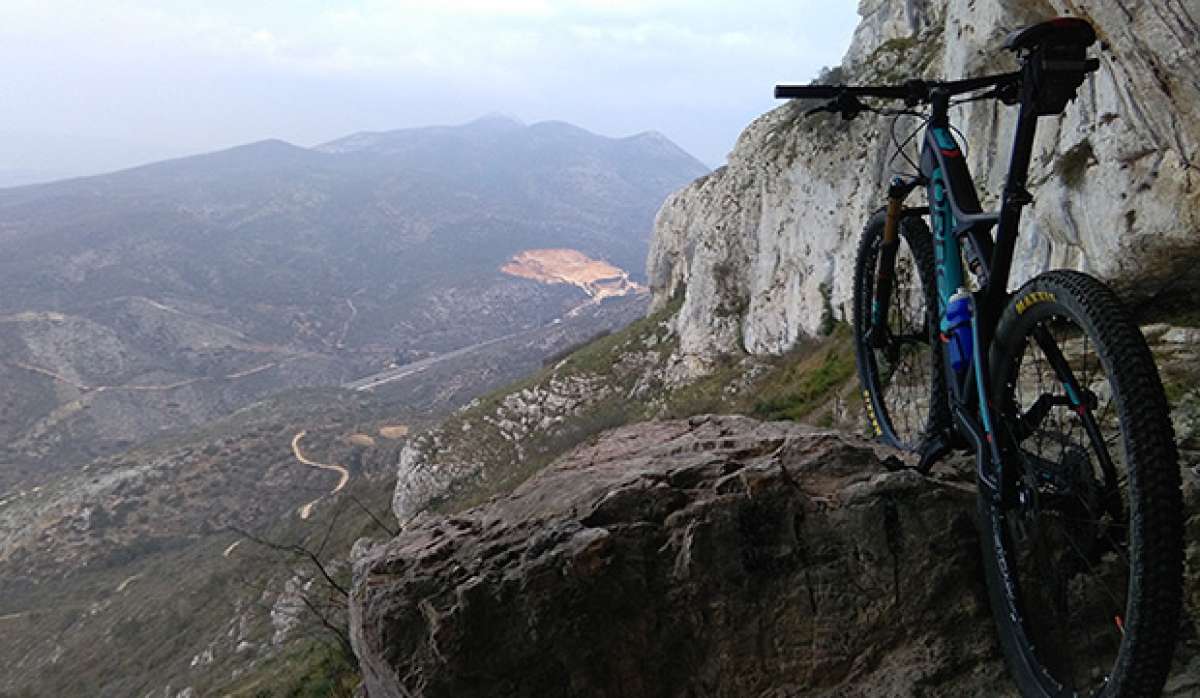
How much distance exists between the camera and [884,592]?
146 inches

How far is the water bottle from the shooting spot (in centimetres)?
342

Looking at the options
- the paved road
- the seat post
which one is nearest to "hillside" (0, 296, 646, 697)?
the seat post

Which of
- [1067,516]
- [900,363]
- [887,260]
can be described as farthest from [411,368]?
[1067,516]

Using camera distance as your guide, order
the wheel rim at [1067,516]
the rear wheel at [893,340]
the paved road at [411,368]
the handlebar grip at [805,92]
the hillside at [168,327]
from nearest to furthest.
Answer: the wheel rim at [1067,516] → the handlebar grip at [805,92] → the rear wheel at [893,340] → the hillside at [168,327] → the paved road at [411,368]

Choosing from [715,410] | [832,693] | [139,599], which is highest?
[832,693]

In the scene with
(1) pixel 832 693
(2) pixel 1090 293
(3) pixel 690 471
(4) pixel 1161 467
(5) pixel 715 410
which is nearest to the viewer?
(4) pixel 1161 467

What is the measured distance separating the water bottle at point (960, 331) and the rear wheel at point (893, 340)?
3.02ft

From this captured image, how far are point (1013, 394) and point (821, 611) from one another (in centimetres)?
154

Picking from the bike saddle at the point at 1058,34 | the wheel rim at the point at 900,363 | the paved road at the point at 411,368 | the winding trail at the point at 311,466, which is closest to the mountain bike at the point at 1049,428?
the bike saddle at the point at 1058,34

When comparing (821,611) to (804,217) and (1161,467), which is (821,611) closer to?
(1161,467)

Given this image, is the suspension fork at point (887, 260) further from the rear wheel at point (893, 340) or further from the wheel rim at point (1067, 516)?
the wheel rim at point (1067, 516)

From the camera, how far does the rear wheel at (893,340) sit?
4754mm

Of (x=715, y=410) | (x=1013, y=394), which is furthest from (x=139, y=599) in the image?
(x=1013, y=394)

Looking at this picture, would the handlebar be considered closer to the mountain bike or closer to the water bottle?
the mountain bike
